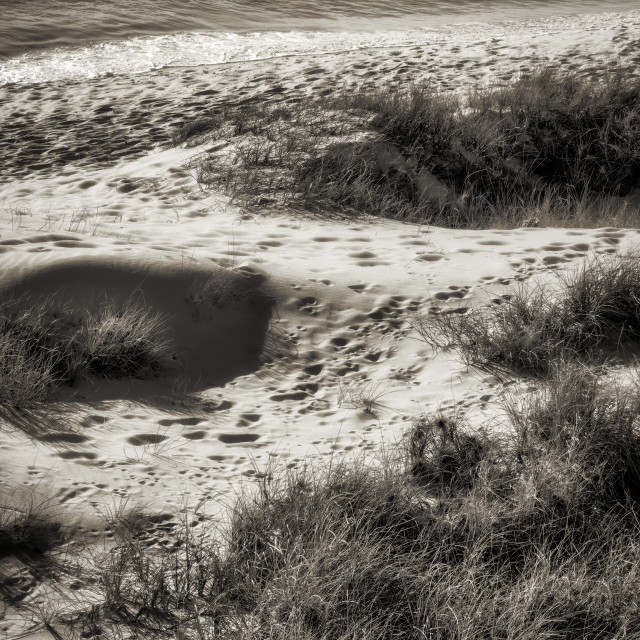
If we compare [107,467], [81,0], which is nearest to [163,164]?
[107,467]

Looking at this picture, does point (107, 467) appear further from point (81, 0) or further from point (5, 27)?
point (81, 0)

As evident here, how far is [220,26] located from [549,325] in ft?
38.5

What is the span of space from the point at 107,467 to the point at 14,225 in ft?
9.21

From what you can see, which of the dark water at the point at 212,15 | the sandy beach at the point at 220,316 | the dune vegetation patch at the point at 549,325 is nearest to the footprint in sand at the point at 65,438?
the sandy beach at the point at 220,316

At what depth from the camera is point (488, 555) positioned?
2.43m

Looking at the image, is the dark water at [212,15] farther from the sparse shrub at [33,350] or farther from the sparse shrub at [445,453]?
the sparse shrub at [445,453]

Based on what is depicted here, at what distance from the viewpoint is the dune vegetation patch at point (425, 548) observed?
6.88ft

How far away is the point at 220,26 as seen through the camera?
13.5m

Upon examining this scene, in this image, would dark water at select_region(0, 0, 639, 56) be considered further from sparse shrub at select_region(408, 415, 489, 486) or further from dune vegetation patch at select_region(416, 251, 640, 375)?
sparse shrub at select_region(408, 415, 489, 486)

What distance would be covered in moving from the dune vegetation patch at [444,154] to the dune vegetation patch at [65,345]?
2.36 meters

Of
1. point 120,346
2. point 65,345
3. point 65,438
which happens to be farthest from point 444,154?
point 65,438

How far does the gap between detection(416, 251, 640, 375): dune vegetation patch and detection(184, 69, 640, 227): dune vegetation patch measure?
190 cm

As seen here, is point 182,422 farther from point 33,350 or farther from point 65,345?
point 33,350

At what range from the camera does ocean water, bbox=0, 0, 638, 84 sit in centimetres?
1119
